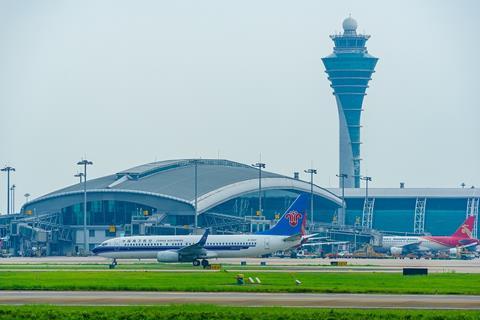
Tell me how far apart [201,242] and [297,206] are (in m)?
12.2

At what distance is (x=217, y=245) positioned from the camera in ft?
408

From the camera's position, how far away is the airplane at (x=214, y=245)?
124m

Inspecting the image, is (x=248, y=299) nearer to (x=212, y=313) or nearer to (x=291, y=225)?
(x=212, y=313)

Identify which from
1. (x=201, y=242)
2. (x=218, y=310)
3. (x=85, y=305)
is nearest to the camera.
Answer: (x=218, y=310)

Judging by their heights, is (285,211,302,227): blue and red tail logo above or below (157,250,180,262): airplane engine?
above

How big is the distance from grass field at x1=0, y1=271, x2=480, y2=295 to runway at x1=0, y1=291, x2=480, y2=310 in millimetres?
3376

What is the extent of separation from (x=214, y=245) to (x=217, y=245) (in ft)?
1.04

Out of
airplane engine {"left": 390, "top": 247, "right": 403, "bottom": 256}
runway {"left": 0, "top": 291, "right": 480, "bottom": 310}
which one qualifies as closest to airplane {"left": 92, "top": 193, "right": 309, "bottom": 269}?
runway {"left": 0, "top": 291, "right": 480, "bottom": 310}

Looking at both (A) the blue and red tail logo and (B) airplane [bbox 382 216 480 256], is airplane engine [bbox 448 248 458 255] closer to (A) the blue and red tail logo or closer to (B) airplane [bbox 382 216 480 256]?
(B) airplane [bbox 382 216 480 256]

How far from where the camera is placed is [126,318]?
56.9 metres

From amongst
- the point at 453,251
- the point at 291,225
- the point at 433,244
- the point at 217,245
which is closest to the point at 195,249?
the point at 217,245

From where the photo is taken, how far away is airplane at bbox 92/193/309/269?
124m

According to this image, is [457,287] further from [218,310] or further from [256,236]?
[256,236]

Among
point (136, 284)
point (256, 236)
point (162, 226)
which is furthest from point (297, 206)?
point (162, 226)
